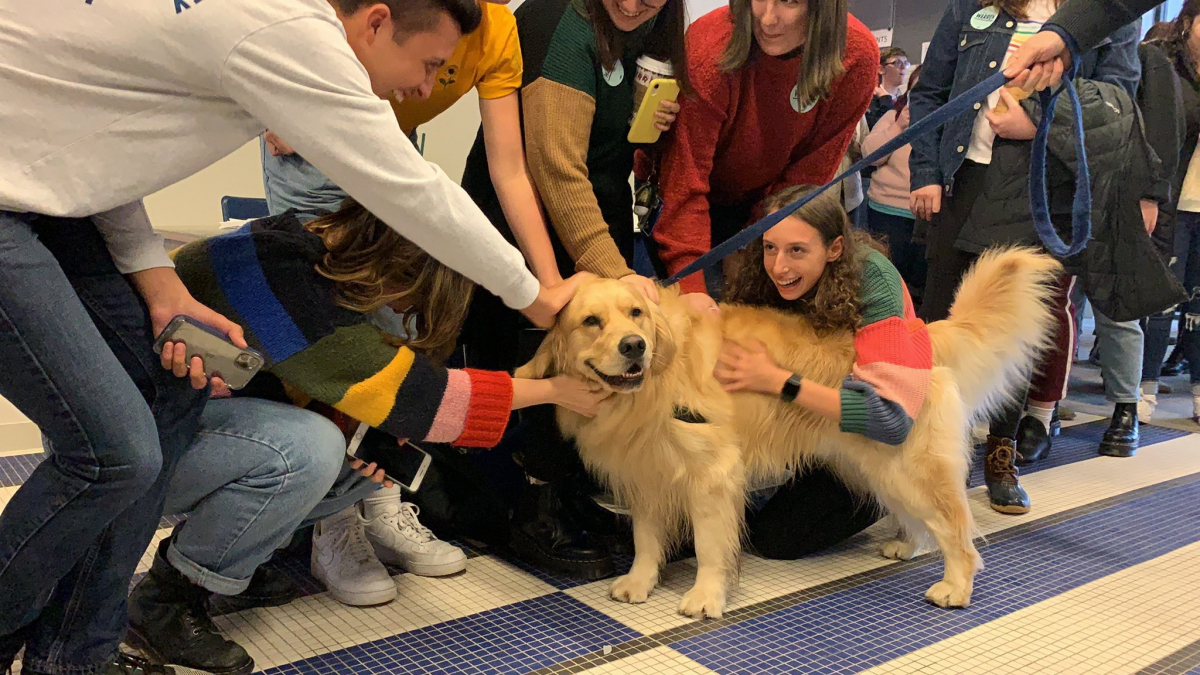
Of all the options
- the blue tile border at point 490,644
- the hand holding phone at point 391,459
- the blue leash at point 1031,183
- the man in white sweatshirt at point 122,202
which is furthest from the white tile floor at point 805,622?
the blue leash at point 1031,183

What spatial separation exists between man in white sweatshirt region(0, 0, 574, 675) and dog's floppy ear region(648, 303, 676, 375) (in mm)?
593

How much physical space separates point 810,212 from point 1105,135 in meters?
1.26

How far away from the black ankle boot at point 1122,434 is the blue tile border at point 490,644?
7.77 ft

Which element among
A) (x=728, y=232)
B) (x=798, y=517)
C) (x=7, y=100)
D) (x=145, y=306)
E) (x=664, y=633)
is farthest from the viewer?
(x=728, y=232)

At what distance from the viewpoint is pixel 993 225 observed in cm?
261

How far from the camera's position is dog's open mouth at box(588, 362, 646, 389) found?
188cm

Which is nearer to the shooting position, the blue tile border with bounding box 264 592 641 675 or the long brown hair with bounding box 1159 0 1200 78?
the blue tile border with bounding box 264 592 641 675

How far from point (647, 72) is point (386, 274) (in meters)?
0.89

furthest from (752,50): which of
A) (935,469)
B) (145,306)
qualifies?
(145,306)

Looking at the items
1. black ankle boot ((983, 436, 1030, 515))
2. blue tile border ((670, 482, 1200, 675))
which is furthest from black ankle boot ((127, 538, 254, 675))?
black ankle boot ((983, 436, 1030, 515))

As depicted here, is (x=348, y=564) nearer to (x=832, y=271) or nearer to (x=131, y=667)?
(x=131, y=667)

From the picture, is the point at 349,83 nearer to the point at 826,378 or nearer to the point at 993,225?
the point at 826,378

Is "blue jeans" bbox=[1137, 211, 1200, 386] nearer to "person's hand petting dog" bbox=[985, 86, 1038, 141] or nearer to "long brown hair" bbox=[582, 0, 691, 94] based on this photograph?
"person's hand petting dog" bbox=[985, 86, 1038, 141]

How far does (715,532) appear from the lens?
2004 mm
